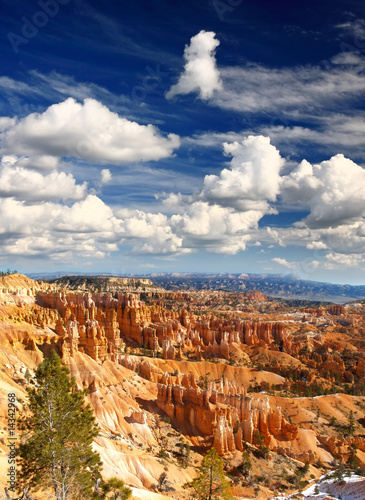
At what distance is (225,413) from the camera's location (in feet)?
185

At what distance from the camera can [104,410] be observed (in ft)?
165

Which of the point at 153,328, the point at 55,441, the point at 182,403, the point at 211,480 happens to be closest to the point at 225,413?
the point at 182,403

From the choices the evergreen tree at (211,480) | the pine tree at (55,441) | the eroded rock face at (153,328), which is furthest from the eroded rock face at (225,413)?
the pine tree at (55,441)

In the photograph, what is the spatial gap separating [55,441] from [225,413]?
38.3 meters

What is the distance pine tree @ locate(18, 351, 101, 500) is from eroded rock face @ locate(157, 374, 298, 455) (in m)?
32.1

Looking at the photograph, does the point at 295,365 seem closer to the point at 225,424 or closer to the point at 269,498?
the point at 225,424

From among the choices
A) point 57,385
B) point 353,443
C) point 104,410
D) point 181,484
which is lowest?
point 353,443

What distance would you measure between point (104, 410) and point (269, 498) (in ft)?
75.1

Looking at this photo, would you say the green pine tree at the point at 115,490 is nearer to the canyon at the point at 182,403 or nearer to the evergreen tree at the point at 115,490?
the evergreen tree at the point at 115,490

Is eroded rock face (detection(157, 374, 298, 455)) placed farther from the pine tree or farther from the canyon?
the pine tree

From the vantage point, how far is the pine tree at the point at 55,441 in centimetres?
2305

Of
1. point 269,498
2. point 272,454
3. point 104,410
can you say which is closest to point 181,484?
point 269,498

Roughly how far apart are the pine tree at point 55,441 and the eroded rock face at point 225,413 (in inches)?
1262

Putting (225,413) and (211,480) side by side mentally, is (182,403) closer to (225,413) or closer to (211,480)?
(225,413)
